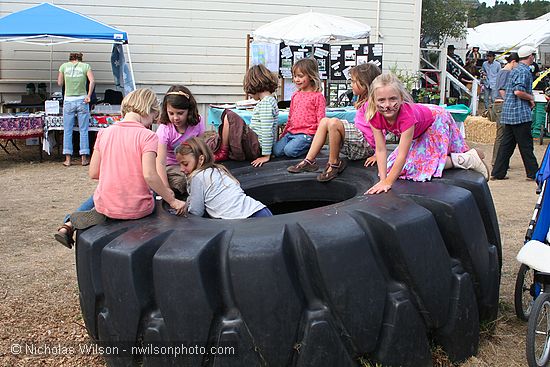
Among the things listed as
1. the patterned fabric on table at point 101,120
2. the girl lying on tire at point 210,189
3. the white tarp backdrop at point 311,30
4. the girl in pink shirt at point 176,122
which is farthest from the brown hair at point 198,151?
the white tarp backdrop at point 311,30

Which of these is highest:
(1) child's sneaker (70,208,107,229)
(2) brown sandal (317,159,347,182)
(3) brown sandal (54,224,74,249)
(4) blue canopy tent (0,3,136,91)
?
(4) blue canopy tent (0,3,136,91)

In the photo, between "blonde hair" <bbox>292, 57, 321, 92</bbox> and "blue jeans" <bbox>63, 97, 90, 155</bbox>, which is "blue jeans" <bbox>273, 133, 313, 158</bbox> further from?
"blue jeans" <bbox>63, 97, 90, 155</bbox>

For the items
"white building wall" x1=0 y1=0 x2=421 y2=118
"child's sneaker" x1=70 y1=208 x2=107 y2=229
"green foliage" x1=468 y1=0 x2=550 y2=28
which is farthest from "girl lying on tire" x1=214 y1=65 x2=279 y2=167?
"green foliage" x1=468 y1=0 x2=550 y2=28

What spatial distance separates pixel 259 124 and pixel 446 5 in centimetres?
2357

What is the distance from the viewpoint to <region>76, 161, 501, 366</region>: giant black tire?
2.85 metres

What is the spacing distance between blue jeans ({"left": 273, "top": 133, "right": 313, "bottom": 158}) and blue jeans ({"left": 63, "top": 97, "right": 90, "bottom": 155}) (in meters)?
6.01

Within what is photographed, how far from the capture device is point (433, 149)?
3930 mm

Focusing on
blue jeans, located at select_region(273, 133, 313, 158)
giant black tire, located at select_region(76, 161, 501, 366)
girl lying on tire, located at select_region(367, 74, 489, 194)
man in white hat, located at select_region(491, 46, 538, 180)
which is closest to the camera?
giant black tire, located at select_region(76, 161, 501, 366)

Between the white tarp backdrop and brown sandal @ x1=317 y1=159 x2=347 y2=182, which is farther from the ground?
the white tarp backdrop

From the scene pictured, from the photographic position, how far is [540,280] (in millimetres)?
3496

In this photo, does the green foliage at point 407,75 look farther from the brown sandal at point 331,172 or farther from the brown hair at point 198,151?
the brown hair at point 198,151

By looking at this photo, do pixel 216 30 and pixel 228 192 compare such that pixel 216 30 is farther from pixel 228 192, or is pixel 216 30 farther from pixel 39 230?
pixel 228 192

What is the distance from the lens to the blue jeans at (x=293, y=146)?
17.3 ft

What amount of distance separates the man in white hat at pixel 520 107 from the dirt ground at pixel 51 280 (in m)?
0.52
